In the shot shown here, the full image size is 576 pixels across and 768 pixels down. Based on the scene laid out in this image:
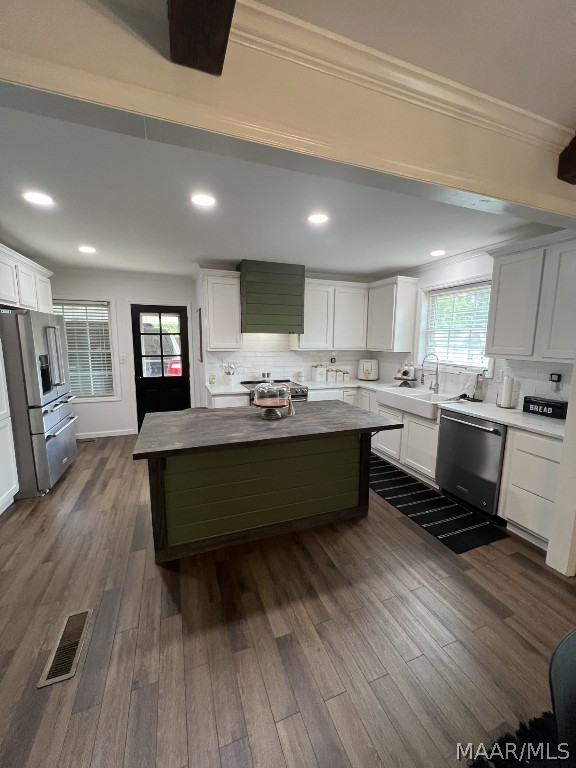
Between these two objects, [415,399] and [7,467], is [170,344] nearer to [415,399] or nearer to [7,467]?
[7,467]

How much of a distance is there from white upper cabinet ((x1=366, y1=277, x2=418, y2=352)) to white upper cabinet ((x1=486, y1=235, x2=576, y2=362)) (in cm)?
128

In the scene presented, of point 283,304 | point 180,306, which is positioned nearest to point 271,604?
point 283,304

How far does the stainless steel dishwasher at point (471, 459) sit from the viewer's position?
2.54 meters

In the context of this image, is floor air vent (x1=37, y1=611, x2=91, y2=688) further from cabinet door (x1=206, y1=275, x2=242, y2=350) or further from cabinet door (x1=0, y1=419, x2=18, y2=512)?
cabinet door (x1=206, y1=275, x2=242, y2=350)

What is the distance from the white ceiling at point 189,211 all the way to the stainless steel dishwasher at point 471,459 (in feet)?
5.49

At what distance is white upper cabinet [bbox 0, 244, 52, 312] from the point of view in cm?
276

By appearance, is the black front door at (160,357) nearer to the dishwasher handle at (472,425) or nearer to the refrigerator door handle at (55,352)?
the refrigerator door handle at (55,352)

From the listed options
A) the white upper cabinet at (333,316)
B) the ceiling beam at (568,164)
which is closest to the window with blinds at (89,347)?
the white upper cabinet at (333,316)

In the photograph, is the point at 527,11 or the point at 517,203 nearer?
the point at 527,11

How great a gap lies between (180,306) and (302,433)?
12.0ft

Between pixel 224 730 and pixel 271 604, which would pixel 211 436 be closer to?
pixel 271 604

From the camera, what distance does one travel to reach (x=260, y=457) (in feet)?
7.57

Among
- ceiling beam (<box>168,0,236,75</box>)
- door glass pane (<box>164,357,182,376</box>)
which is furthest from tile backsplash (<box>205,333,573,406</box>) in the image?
ceiling beam (<box>168,0,236,75</box>)

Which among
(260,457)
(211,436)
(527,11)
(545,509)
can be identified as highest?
(527,11)
